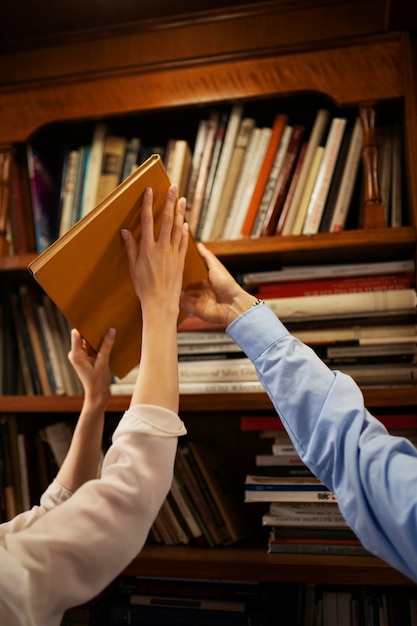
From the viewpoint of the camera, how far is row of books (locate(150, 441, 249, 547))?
4.00 feet

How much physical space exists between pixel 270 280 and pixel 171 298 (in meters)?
0.42

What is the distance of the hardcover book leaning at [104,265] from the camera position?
0.83 meters

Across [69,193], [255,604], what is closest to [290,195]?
[69,193]

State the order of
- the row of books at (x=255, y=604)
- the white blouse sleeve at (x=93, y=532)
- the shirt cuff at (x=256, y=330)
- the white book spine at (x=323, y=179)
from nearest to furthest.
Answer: the white blouse sleeve at (x=93, y=532), the shirt cuff at (x=256, y=330), the row of books at (x=255, y=604), the white book spine at (x=323, y=179)

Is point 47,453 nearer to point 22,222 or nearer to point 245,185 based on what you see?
point 22,222

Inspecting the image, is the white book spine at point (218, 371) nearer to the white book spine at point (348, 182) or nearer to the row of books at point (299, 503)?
the row of books at point (299, 503)

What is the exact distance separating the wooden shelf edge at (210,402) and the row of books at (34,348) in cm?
10

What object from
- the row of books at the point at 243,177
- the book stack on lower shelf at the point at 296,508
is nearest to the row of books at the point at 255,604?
the book stack on lower shelf at the point at 296,508

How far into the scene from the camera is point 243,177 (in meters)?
1.30

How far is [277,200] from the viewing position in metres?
1.26

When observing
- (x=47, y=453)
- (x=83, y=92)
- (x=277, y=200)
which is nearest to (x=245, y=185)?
(x=277, y=200)

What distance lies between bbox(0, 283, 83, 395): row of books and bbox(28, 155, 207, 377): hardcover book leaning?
0.32m

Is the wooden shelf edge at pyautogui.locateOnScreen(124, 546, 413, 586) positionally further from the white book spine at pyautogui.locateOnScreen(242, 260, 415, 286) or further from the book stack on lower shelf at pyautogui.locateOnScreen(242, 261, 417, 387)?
the white book spine at pyautogui.locateOnScreen(242, 260, 415, 286)

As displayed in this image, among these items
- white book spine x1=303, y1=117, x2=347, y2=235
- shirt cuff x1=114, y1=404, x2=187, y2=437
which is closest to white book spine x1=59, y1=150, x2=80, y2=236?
white book spine x1=303, y1=117, x2=347, y2=235
